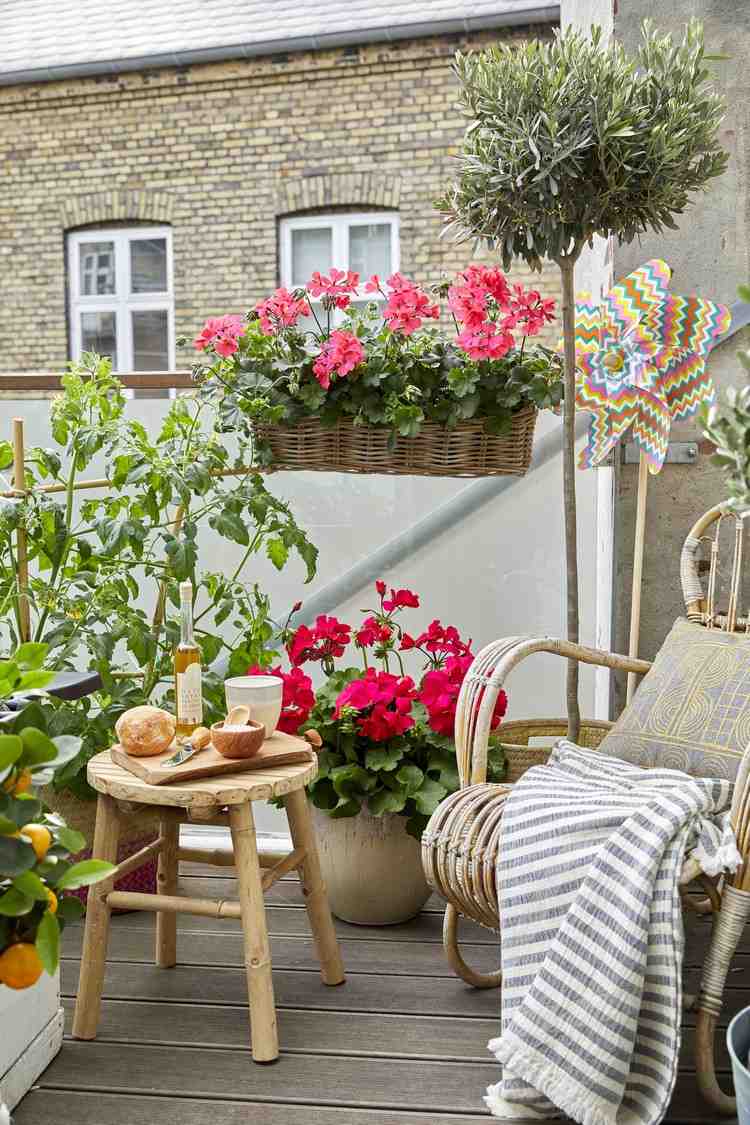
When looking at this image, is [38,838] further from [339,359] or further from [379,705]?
[339,359]

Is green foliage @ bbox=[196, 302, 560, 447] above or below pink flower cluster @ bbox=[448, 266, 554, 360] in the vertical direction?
below

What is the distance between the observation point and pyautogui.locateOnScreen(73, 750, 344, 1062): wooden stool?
1834 millimetres

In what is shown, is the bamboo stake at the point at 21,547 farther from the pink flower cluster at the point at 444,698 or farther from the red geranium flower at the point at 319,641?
the pink flower cluster at the point at 444,698

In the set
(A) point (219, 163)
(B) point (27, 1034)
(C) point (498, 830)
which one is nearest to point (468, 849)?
(C) point (498, 830)

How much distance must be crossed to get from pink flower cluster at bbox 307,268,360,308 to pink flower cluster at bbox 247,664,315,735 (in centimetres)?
80

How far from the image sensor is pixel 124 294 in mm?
8141

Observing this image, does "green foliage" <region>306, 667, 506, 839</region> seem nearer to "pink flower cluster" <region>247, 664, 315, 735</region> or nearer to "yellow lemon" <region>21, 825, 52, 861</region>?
"pink flower cluster" <region>247, 664, 315, 735</region>

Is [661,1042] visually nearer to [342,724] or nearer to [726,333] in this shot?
[342,724]

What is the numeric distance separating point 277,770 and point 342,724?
0.44 m

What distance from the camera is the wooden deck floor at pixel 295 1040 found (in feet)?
5.76

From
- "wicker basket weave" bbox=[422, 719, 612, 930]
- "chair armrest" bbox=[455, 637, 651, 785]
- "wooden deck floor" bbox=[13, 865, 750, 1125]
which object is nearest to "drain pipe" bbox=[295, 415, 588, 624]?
"chair armrest" bbox=[455, 637, 651, 785]

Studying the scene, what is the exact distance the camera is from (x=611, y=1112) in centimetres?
163

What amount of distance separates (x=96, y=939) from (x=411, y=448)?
3.86 ft

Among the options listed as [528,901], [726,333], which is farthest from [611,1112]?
[726,333]
